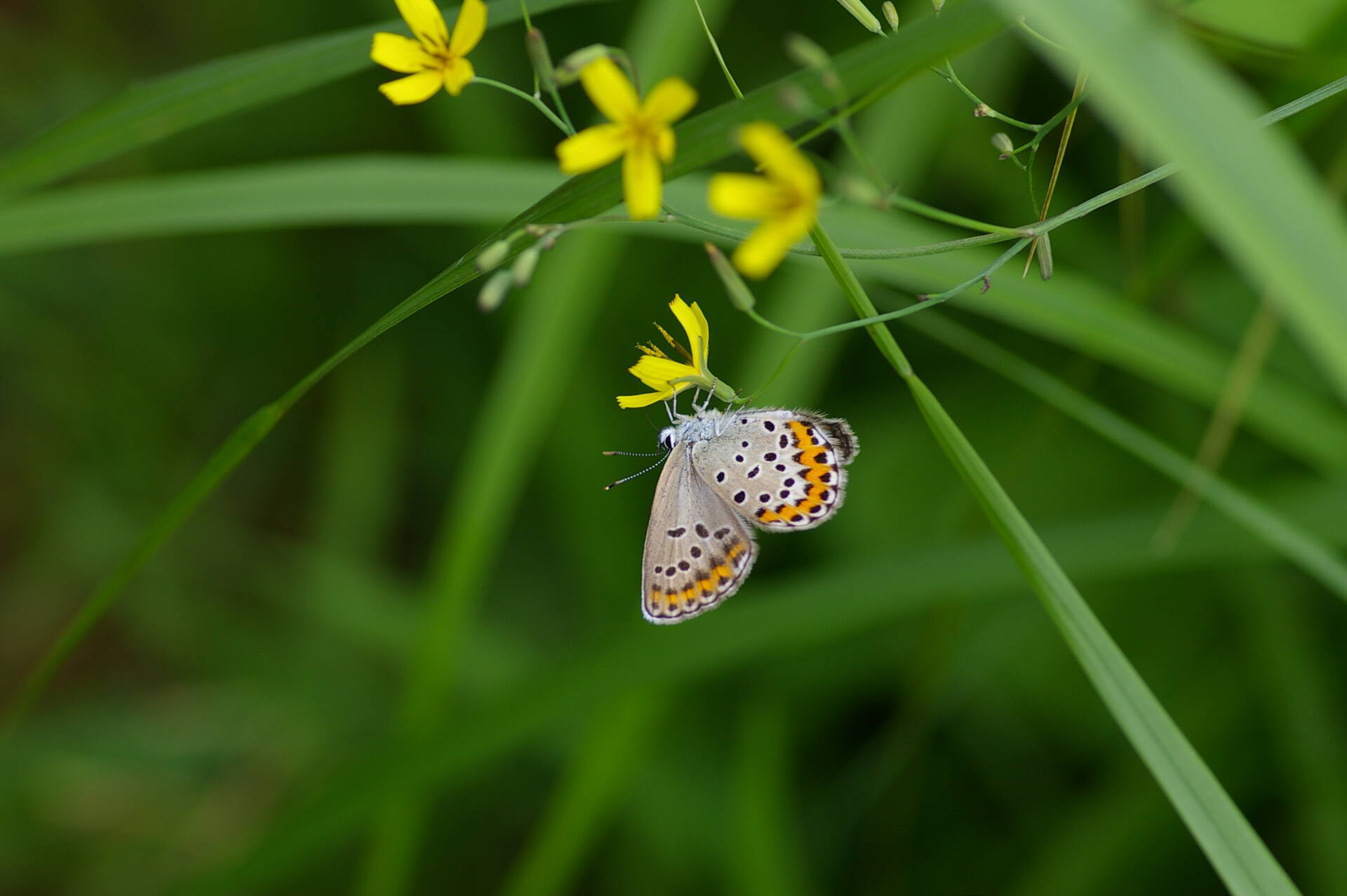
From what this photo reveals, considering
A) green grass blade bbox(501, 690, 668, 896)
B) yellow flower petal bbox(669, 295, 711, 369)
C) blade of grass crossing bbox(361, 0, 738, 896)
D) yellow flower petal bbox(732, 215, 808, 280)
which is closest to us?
yellow flower petal bbox(732, 215, 808, 280)

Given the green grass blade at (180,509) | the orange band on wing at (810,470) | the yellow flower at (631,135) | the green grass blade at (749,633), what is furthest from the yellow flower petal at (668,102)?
the green grass blade at (749,633)

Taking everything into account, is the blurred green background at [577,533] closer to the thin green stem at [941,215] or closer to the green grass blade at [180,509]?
the thin green stem at [941,215]

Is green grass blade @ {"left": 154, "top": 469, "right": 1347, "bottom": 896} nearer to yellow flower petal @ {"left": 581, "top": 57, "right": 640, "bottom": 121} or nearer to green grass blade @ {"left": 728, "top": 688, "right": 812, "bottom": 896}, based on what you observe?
green grass blade @ {"left": 728, "top": 688, "right": 812, "bottom": 896}

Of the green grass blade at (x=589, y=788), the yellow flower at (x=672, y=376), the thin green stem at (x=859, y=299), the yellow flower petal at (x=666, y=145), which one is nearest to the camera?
the yellow flower petal at (x=666, y=145)

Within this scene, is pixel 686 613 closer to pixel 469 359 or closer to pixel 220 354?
pixel 469 359

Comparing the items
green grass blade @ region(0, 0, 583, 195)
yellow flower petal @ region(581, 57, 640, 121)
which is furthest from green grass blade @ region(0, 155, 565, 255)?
yellow flower petal @ region(581, 57, 640, 121)

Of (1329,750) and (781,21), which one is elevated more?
(781,21)

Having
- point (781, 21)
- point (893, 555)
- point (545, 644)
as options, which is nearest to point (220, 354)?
point (545, 644)
